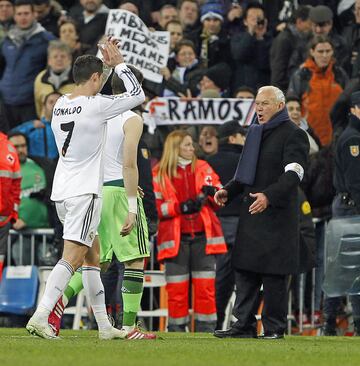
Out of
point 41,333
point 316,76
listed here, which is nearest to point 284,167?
point 41,333

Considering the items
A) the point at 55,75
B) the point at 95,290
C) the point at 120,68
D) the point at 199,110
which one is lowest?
the point at 95,290

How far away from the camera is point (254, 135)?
46.0 ft

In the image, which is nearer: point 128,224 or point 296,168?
point 128,224

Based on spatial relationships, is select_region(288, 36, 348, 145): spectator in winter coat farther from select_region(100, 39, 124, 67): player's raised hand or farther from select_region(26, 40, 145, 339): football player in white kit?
select_region(26, 40, 145, 339): football player in white kit

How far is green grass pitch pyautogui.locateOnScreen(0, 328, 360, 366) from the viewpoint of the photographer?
1002 centimetres

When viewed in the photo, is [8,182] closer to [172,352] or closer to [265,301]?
[265,301]

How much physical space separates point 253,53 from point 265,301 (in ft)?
27.7

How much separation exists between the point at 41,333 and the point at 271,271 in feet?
8.91

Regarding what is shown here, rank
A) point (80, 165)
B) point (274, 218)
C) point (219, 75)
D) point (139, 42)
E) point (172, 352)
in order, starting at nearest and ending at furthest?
point (172, 352) → point (80, 165) → point (274, 218) → point (139, 42) → point (219, 75)

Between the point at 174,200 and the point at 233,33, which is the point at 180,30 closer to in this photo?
the point at 233,33

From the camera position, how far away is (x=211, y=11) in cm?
2275

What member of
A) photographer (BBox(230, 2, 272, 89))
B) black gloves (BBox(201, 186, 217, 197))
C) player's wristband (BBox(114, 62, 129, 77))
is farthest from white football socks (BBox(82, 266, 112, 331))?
photographer (BBox(230, 2, 272, 89))

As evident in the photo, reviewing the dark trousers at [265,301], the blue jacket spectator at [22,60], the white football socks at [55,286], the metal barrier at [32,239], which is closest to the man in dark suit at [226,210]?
the metal barrier at [32,239]

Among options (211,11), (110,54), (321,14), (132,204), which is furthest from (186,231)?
(211,11)
